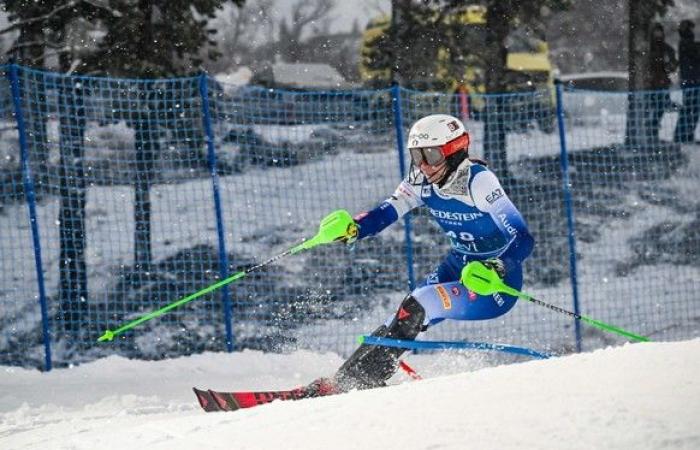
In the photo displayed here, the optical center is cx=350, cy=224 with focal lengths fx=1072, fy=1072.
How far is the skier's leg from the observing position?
6707mm

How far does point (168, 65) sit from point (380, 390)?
24.9ft

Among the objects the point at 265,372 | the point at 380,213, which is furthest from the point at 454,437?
the point at 265,372

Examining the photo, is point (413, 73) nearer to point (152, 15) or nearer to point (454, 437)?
point (152, 15)

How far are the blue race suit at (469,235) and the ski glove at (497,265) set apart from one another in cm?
4

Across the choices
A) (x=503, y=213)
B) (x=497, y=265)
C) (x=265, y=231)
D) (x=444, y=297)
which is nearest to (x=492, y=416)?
(x=497, y=265)

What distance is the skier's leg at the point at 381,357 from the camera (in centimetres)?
671

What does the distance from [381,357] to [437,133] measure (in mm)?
1470

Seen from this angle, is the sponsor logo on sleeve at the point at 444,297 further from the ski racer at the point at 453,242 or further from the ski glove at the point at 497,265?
the ski glove at the point at 497,265

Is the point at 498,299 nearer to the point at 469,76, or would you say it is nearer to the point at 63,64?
the point at 63,64

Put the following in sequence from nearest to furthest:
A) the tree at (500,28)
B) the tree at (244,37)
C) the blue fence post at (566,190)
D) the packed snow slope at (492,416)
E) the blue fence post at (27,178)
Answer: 1. the packed snow slope at (492,416)
2. the blue fence post at (27,178)
3. the blue fence post at (566,190)
4. the tree at (500,28)
5. the tree at (244,37)

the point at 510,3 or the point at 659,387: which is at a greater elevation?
the point at 510,3

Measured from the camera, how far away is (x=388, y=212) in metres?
7.40

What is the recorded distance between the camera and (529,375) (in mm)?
4875

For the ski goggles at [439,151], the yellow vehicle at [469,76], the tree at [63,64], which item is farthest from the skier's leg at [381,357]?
the yellow vehicle at [469,76]
